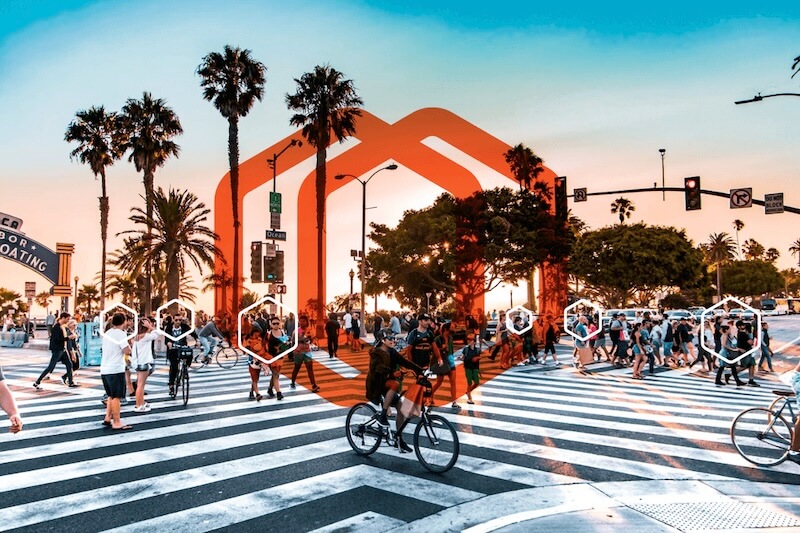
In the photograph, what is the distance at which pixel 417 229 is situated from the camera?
51.9 m

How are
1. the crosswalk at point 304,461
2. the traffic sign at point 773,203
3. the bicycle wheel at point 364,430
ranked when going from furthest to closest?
the traffic sign at point 773,203, the bicycle wheel at point 364,430, the crosswalk at point 304,461

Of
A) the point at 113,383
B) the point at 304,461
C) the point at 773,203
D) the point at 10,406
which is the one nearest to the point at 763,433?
the point at 304,461

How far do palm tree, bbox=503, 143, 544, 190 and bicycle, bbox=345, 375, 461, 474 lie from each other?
4718 centimetres

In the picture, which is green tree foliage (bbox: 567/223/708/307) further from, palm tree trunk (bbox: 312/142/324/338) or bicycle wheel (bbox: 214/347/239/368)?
bicycle wheel (bbox: 214/347/239/368)

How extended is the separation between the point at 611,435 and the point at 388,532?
5419 mm

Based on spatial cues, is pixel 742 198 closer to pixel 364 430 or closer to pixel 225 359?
pixel 364 430

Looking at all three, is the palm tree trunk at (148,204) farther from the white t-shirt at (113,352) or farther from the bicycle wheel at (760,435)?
the bicycle wheel at (760,435)

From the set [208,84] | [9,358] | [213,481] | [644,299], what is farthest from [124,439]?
[644,299]

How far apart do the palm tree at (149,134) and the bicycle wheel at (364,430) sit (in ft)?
129

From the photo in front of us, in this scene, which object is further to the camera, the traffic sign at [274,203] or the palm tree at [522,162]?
the palm tree at [522,162]

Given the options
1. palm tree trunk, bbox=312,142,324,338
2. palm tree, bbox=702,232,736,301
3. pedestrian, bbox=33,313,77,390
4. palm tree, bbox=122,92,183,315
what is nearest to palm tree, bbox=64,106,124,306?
palm tree, bbox=122,92,183,315

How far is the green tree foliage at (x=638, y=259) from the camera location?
65000 millimetres

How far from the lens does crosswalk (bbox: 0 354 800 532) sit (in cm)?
600

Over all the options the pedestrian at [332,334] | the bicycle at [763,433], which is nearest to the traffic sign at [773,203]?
the bicycle at [763,433]
